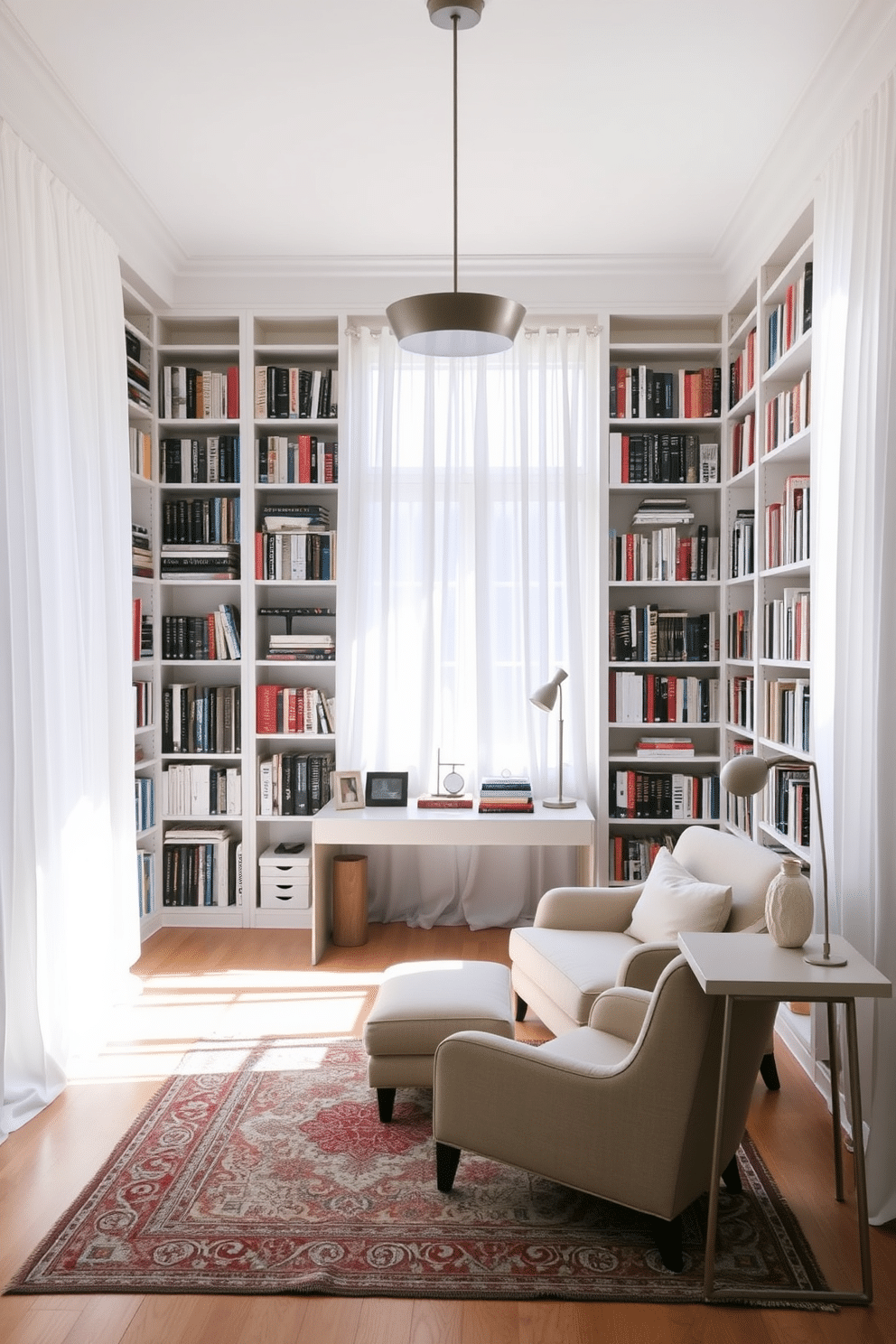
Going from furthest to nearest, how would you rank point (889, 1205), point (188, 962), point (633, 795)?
point (633, 795)
point (188, 962)
point (889, 1205)

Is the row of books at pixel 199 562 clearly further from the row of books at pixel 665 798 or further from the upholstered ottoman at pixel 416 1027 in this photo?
the upholstered ottoman at pixel 416 1027

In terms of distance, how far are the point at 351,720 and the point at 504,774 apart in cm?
79

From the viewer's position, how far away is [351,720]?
508cm

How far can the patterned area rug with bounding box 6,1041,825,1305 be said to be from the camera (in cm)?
230

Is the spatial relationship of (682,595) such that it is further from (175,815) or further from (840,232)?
(175,815)

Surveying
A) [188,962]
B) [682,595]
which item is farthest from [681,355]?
[188,962]

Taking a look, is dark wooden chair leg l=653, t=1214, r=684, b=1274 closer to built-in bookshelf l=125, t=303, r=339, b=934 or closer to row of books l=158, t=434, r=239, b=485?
built-in bookshelf l=125, t=303, r=339, b=934

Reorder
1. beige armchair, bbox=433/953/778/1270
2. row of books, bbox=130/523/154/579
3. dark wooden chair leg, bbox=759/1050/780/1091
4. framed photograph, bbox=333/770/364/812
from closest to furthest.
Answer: beige armchair, bbox=433/953/778/1270 < dark wooden chair leg, bbox=759/1050/780/1091 < framed photograph, bbox=333/770/364/812 < row of books, bbox=130/523/154/579

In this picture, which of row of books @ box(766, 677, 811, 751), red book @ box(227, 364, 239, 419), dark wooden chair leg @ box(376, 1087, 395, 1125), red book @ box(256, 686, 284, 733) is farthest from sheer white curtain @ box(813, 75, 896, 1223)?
red book @ box(227, 364, 239, 419)

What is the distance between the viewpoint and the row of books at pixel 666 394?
502cm

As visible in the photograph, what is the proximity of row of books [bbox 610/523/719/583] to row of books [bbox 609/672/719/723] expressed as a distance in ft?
1.62

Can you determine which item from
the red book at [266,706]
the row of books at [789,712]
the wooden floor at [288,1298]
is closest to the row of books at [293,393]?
the red book at [266,706]

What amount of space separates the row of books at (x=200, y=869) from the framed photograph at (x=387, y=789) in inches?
30.9

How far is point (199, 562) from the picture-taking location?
5.08 metres
